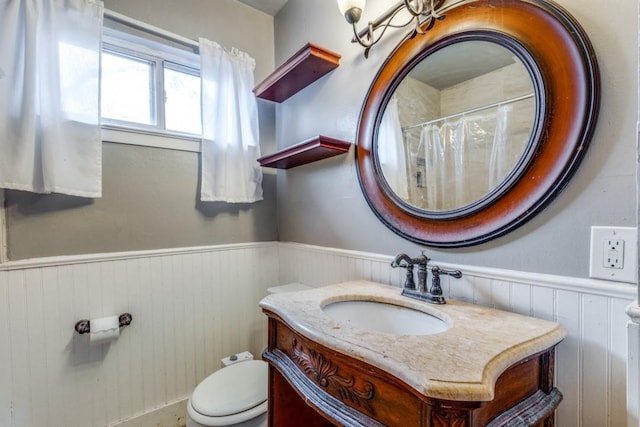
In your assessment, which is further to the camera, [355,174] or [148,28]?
[148,28]

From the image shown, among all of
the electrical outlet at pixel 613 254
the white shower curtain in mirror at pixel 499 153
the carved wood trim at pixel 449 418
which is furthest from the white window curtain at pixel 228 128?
the electrical outlet at pixel 613 254

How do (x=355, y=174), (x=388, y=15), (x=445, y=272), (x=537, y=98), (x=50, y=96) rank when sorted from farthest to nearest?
(x=355, y=174) → (x=50, y=96) → (x=388, y=15) → (x=445, y=272) → (x=537, y=98)

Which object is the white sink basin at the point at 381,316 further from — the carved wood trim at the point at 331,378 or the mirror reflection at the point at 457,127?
the mirror reflection at the point at 457,127

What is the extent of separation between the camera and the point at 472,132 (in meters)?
0.97

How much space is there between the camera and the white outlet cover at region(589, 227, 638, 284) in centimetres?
67

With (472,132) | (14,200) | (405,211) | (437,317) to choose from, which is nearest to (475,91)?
(472,132)

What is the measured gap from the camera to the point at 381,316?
1.04m

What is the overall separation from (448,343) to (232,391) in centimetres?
98

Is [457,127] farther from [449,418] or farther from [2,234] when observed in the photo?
[2,234]

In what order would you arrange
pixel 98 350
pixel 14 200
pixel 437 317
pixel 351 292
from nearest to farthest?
pixel 437 317 < pixel 351 292 < pixel 14 200 < pixel 98 350

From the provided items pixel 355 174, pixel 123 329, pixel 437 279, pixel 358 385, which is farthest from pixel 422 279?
pixel 123 329

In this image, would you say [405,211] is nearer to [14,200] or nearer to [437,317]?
[437,317]

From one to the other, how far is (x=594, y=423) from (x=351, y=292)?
0.71 metres

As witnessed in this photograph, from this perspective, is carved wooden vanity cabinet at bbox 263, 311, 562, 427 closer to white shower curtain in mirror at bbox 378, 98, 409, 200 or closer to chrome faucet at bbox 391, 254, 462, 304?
chrome faucet at bbox 391, 254, 462, 304
